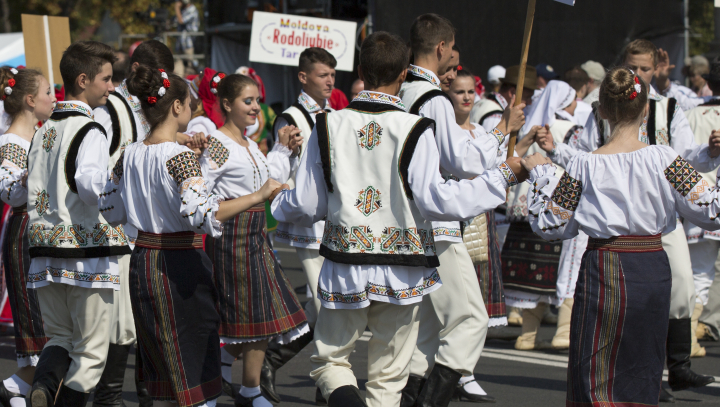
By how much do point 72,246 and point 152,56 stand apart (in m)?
1.47

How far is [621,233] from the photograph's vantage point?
3.65 m

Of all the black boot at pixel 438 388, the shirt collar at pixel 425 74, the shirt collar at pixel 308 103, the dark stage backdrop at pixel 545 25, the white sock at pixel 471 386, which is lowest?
the white sock at pixel 471 386

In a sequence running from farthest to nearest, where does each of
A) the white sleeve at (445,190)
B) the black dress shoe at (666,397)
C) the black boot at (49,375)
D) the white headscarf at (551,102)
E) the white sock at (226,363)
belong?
1. the white headscarf at (551,102)
2. the white sock at (226,363)
3. the black dress shoe at (666,397)
4. the black boot at (49,375)
5. the white sleeve at (445,190)

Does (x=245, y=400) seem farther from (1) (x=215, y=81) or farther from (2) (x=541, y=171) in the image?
(2) (x=541, y=171)

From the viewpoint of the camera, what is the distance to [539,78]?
8.70 meters

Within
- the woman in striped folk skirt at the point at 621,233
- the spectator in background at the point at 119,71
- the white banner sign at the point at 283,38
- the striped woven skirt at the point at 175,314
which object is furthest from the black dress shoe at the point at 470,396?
the white banner sign at the point at 283,38

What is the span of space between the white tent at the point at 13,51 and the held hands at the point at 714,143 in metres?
10.0

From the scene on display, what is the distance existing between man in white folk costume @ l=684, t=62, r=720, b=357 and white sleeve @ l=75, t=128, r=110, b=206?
13.7 feet

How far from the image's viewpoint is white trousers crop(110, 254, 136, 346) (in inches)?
184

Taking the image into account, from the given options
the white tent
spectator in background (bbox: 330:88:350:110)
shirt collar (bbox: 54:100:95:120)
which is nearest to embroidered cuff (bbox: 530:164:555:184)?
shirt collar (bbox: 54:100:95:120)

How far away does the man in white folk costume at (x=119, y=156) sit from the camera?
15.4 ft

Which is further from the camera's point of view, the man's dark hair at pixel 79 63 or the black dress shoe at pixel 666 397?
the black dress shoe at pixel 666 397

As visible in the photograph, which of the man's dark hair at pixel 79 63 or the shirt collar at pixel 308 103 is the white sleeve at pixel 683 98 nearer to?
Result: the shirt collar at pixel 308 103

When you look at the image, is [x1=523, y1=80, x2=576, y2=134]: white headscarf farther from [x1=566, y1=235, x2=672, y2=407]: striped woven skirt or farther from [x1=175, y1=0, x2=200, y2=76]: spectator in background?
[x1=175, y1=0, x2=200, y2=76]: spectator in background
